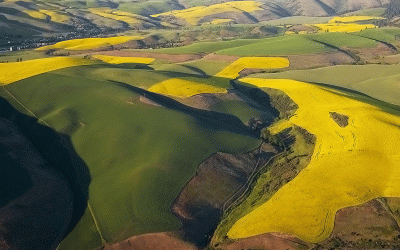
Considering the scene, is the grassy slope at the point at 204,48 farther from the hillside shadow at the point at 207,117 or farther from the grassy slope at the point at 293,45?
the hillside shadow at the point at 207,117

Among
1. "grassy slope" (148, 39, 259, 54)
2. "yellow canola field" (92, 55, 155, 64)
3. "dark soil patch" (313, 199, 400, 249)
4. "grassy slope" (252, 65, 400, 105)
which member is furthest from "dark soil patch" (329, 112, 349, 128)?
"grassy slope" (148, 39, 259, 54)

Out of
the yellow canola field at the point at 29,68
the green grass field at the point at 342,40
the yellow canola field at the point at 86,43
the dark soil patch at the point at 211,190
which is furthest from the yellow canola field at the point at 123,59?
the dark soil patch at the point at 211,190

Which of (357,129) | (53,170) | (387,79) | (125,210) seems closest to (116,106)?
(53,170)

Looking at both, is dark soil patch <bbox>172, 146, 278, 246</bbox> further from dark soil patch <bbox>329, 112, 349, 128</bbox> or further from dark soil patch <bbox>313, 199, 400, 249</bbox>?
dark soil patch <bbox>329, 112, 349, 128</bbox>

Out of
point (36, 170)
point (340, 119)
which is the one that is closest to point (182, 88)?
point (340, 119)

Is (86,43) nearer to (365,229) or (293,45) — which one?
(293,45)

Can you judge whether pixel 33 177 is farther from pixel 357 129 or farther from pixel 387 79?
pixel 387 79
